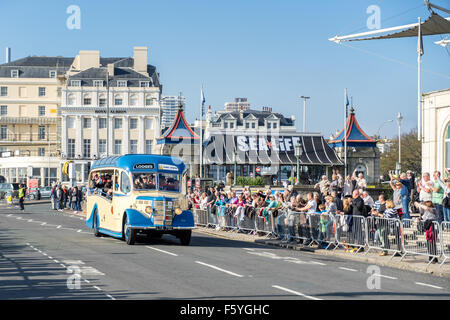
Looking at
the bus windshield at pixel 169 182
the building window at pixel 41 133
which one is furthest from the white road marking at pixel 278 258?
the building window at pixel 41 133

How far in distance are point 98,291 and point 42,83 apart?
107737 millimetres

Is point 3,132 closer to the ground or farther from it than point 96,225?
farther from it

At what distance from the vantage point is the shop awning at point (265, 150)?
229ft

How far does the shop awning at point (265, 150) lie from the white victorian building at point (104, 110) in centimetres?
3365

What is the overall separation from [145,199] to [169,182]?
1.33m

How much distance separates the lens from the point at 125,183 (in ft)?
74.9

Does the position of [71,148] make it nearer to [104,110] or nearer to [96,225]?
[104,110]

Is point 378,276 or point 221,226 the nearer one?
point 378,276

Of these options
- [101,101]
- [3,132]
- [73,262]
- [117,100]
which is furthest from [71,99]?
[73,262]

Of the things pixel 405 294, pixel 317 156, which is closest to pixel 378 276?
pixel 405 294

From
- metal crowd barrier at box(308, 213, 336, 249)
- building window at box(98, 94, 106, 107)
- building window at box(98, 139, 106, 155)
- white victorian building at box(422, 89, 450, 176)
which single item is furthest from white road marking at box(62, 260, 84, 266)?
building window at box(98, 139, 106, 155)

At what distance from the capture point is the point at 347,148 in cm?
7594
